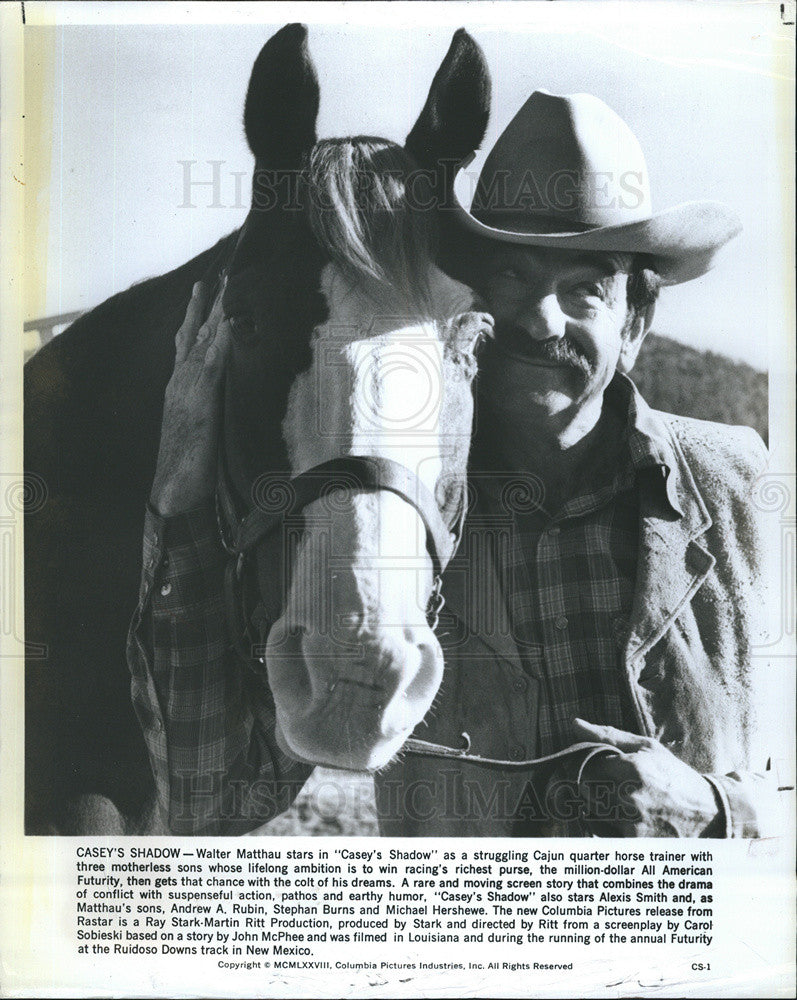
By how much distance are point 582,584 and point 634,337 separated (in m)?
0.65

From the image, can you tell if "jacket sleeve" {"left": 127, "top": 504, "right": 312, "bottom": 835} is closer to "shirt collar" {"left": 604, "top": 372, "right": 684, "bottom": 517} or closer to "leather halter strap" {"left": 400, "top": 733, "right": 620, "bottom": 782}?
"leather halter strap" {"left": 400, "top": 733, "right": 620, "bottom": 782}

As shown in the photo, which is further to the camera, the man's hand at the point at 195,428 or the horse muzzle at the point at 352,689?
the man's hand at the point at 195,428

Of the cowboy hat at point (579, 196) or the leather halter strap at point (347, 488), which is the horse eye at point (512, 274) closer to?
the cowboy hat at point (579, 196)

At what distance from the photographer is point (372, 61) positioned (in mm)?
2180

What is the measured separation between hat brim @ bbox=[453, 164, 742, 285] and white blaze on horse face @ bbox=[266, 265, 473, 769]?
25 cm

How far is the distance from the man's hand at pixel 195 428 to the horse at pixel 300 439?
0.04m

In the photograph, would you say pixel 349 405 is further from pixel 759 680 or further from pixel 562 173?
pixel 759 680

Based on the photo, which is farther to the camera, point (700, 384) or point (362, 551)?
point (700, 384)

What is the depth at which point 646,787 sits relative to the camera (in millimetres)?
2104

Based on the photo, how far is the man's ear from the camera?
7.02 feet

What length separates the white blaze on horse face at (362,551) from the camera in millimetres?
2033

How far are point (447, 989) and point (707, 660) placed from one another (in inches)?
41.9

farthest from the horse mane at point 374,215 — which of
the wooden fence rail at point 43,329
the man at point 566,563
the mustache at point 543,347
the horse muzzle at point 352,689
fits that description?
the horse muzzle at point 352,689

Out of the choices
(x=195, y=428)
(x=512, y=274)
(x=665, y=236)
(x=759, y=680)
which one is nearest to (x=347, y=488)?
(x=195, y=428)
